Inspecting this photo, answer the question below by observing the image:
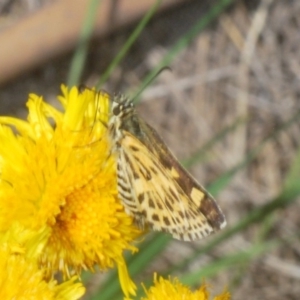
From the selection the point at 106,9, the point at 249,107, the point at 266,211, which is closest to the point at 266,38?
the point at 249,107

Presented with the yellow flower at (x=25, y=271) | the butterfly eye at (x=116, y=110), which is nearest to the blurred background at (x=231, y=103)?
the butterfly eye at (x=116, y=110)

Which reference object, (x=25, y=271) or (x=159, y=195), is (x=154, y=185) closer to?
(x=159, y=195)

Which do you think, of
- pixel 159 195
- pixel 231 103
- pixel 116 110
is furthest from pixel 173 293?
pixel 231 103

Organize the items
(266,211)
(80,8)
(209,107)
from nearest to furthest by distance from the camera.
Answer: (266,211) → (80,8) → (209,107)

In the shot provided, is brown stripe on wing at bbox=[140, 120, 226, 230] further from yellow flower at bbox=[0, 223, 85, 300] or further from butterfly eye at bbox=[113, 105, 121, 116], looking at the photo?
yellow flower at bbox=[0, 223, 85, 300]

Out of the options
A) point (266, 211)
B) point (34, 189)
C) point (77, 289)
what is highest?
point (34, 189)

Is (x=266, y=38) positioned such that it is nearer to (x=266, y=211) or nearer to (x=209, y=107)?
(x=209, y=107)
